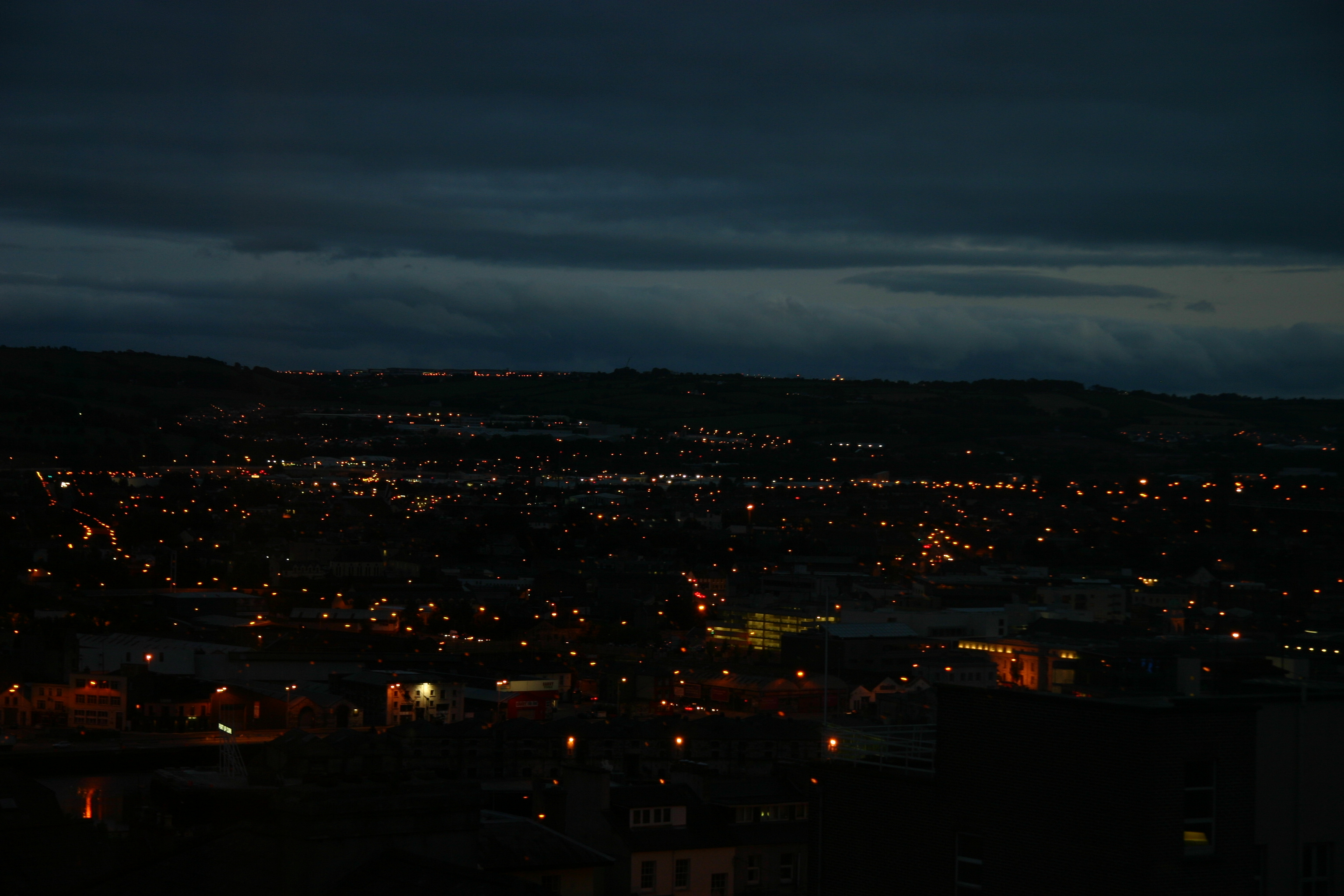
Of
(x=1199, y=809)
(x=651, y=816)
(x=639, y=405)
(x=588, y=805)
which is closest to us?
(x=1199, y=809)

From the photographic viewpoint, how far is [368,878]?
3.37 metres

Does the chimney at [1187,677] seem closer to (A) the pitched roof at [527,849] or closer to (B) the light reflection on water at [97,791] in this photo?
(A) the pitched roof at [527,849]

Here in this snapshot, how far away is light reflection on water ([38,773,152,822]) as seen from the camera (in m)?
16.8

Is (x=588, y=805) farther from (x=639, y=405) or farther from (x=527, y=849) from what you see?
(x=639, y=405)

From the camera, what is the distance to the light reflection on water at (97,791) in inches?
659

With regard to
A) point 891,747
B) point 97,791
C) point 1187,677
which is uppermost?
point 1187,677

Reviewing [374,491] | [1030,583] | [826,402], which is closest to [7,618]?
[1030,583]

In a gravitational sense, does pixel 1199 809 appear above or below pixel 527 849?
above

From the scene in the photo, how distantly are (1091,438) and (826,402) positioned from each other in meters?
19.4

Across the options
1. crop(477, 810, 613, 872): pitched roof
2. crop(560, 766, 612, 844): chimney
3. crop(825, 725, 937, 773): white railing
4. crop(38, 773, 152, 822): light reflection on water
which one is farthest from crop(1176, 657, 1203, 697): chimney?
crop(38, 773, 152, 822): light reflection on water

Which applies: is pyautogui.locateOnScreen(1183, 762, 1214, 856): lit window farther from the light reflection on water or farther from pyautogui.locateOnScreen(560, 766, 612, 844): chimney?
the light reflection on water

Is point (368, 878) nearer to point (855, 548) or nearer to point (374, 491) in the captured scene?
point (855, 548)

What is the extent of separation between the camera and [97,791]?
1922cm

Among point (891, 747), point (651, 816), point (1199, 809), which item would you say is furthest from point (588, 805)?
point (1199, 809)
